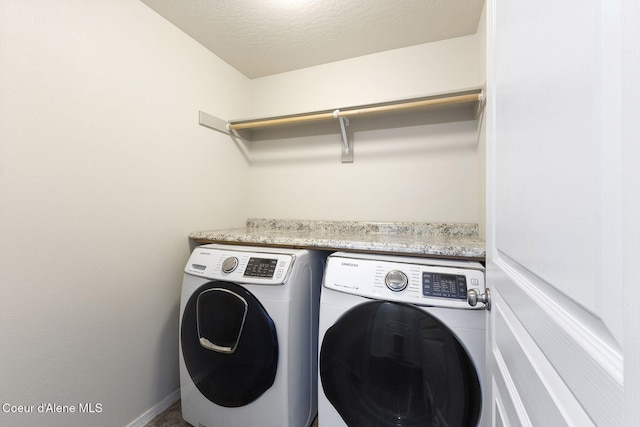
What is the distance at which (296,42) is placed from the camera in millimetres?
1547

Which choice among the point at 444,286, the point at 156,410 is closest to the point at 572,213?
the point at 444,286

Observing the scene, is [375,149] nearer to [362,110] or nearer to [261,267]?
[362,110]

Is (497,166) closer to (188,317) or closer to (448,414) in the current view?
(448,414)

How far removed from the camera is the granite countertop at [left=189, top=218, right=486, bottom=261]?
1.04 meters

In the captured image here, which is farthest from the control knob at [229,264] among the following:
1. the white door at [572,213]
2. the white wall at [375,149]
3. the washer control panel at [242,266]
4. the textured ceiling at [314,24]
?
the textured ceiling at [314,24]

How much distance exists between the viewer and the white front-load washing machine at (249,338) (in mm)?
1043

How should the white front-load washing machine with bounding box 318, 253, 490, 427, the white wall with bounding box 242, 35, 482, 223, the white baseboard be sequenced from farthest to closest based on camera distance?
the white wall with bounding box 242, 35, 482, 223, the white baseboard, the white front-load washing machine with bounding box 318, 253, 490, 427

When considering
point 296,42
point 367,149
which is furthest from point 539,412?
point 296,42

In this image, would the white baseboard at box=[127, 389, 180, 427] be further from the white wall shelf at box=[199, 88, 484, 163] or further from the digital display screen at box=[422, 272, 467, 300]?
the white wall shelf at box=[199, 88, 484, 163]

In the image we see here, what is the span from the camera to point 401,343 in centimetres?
90

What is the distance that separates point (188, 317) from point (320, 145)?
1412 millimetres

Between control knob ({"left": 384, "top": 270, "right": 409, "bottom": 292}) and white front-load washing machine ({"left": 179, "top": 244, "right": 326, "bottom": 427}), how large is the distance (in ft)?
1.35

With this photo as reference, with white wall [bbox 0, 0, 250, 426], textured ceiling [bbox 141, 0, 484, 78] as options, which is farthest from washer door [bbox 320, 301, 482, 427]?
textured ceiling [bbox 141, 0, 484, 78]

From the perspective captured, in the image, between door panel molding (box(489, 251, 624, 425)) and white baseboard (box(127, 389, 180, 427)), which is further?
white baseboard (box(127, 389, 180, 427))
